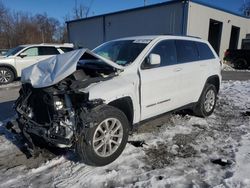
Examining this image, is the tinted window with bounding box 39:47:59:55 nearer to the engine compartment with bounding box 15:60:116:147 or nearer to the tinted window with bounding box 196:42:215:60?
the tinted window with bounding box 196:42:215:60

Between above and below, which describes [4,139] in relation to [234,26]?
below

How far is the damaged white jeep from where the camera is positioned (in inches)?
131

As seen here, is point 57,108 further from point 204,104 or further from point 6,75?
point 6,75

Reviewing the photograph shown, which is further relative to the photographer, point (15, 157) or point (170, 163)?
point (15, 157)

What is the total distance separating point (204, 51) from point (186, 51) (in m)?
0.82

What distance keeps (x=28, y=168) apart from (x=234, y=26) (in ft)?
80.1

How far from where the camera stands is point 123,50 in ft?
15.5

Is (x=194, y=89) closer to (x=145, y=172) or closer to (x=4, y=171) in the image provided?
(x=145, y=172)

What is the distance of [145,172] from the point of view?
350 cm

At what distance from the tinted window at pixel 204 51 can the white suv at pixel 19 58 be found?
8211 mm

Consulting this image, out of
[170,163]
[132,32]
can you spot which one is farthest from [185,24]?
[170,163]

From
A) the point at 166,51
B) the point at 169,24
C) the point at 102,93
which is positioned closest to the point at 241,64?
the point at 169,24

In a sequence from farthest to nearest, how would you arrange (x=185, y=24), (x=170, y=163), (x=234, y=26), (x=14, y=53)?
(x=234, y=26) < (x=185, y=24) < (x=14, y=53) < (x=170, y=163)

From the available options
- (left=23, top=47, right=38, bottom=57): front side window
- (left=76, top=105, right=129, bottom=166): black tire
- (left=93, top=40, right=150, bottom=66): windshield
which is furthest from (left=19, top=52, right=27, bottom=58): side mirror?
(left=76, top=105, right=129, bottom=166): black tire
